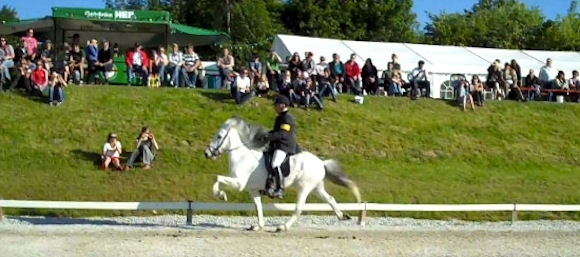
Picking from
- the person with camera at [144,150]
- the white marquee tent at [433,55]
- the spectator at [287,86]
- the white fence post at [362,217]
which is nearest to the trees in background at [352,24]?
the white marquee tent at [433,55]

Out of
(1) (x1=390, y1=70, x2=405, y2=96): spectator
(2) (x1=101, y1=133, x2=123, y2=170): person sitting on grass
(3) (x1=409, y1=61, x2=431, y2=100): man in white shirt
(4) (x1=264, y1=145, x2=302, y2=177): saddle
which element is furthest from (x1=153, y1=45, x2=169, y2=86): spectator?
(4) (x1=264, y1=145, x2=302, y2=177): saddle

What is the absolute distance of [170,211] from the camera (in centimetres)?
1986

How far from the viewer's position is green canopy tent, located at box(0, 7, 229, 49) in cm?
2993

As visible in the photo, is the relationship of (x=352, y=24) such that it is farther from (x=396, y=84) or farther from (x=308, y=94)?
(x=308, y=94)

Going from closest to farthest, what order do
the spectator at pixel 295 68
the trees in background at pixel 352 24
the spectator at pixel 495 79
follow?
→ the spectator at pixel 295 68 < the spectator at pixel 495 79 < the trees in background at pixel 352 24

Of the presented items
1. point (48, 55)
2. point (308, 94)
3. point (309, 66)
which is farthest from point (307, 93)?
point (48, 55)

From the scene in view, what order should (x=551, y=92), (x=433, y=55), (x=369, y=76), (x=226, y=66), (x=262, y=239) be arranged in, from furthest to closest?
1. (x=433, y=55)
2. (x=551, y=92)
3. (x=369, y=76)
4. (x=226, y=66)
5. (x=262, y=239)

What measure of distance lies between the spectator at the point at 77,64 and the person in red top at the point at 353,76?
8673 mm

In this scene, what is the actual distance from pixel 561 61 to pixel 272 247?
30.6m

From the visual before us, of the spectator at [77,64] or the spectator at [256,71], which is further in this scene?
the spectator at [256,71]

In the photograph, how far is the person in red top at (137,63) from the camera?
1096 inches

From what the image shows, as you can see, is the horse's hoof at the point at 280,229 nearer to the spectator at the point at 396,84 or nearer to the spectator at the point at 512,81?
the spectator at the point at 396,84

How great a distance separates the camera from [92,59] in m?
27.4

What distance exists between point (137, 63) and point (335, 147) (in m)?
7.17
